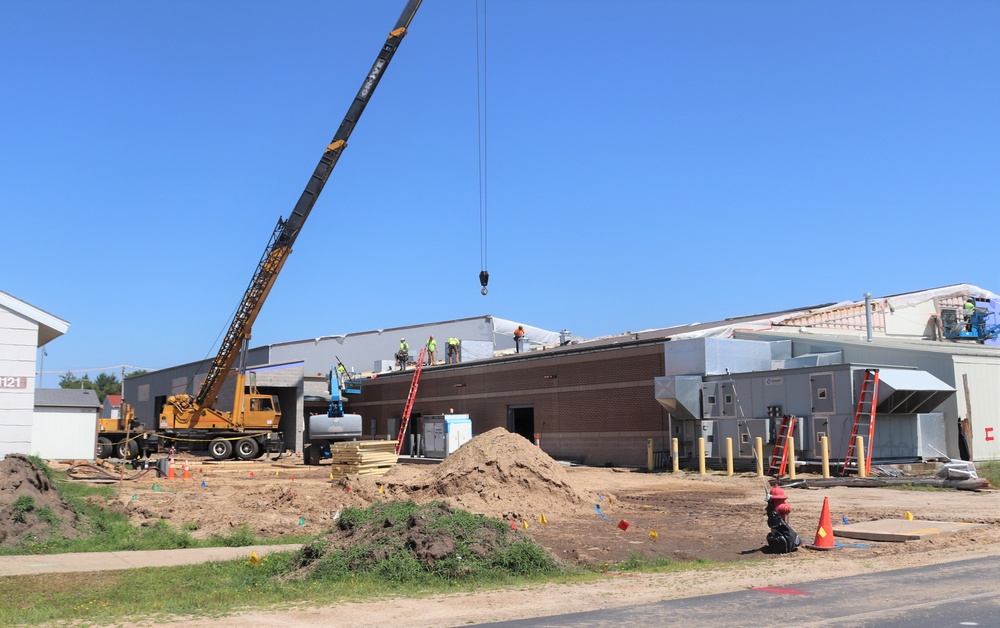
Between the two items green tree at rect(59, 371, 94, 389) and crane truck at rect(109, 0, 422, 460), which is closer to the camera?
crane truck at rect(109, 0, 422, 460)

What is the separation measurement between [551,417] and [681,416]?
338 inches

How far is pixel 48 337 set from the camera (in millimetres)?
26938

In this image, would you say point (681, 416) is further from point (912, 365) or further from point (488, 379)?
point (488, 379)

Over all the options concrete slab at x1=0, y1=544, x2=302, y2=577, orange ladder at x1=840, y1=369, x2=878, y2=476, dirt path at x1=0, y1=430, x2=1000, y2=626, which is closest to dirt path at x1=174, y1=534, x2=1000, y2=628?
dirt path at x1=0, y1=430, x2=1000, y2=626

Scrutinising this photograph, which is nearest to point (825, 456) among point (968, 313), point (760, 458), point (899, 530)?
point (760, 458)

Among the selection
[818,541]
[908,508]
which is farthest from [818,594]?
[908,508]

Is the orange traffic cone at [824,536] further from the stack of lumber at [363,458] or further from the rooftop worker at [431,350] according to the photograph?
the rooftop worker at [431,350]

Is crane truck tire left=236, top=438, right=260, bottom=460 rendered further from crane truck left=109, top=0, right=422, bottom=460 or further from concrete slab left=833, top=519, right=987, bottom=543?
concrete slab left=833, top=519, right=987, bottom=543

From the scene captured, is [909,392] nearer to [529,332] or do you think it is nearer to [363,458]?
[363,458]

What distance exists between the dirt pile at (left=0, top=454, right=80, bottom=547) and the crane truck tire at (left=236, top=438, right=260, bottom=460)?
87.2 feet

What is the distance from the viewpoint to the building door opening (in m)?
43.4

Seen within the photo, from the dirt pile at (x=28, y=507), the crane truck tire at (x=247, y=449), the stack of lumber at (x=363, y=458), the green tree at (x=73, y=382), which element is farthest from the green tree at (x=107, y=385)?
the dirt pile at (x=28, y=507)

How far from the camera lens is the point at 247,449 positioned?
143 feet

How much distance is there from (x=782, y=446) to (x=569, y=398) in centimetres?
1227
